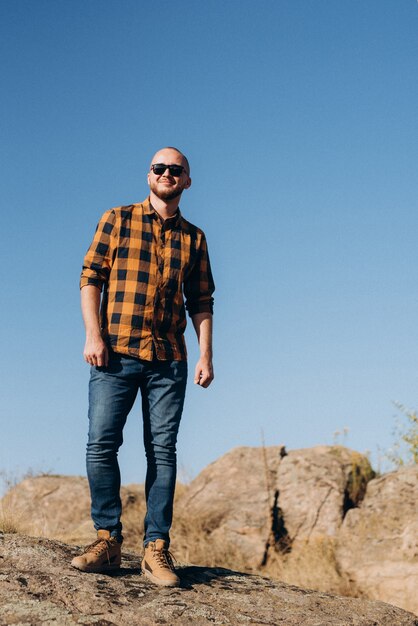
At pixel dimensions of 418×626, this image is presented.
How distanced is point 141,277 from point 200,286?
1.82 feet

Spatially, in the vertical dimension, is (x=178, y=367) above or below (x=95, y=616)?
above

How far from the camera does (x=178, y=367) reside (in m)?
4.69

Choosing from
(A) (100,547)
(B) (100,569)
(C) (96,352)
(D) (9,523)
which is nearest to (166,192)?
(C) (96,352)

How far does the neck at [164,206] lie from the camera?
4.84 m

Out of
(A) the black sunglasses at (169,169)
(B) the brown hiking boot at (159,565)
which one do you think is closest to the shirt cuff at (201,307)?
(A) the black sunglasses at (169,169)

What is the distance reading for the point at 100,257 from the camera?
4.70 meters

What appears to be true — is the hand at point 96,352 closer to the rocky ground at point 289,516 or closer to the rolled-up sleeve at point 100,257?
the rolled-up sleeve at point 100,257

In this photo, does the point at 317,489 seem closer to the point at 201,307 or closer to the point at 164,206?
the point at 201,307

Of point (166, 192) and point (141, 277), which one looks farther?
point (166, 192)

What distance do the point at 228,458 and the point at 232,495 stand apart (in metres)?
0.88

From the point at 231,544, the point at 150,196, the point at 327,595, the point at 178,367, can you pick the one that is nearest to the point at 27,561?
the point at 178,367

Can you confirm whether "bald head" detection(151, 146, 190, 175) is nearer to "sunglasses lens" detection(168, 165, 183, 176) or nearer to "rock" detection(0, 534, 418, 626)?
"sunglasses lens" detection(168, 165, 183, 176)

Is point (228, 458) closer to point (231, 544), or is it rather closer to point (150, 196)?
point (231, 544)

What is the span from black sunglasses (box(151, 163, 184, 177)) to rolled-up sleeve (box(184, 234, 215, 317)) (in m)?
0.53
